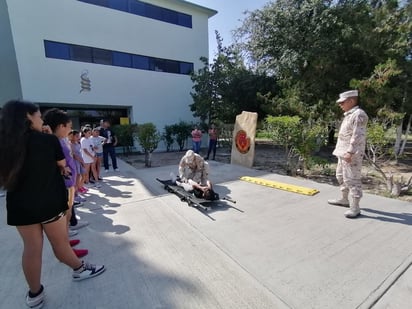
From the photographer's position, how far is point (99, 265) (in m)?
2.55

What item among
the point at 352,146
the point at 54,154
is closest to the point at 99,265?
the point at 54,154

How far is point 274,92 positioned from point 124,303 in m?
13.0

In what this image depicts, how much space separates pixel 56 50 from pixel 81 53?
1052 millimetres

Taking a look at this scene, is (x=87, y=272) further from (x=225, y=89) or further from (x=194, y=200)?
(x=225, y=89)

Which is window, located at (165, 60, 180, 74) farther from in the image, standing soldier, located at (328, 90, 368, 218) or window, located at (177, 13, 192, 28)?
standing soldier, located at (328, 90, 368, 218)

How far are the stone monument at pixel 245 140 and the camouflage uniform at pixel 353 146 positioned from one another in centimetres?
414

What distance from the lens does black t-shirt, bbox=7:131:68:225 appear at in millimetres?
1773

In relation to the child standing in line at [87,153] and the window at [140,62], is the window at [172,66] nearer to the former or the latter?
the window at [140,62]

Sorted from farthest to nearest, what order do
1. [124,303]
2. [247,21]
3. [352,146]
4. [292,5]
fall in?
[247,21]
[292,5]
[352,146]
[124,303]

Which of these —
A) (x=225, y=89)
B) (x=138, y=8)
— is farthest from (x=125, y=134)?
(x=138, y=8)

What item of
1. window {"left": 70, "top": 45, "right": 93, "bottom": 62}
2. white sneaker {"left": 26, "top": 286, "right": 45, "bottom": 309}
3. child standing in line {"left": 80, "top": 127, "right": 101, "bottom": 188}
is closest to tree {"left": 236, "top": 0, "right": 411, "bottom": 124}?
child standing in line {"left": 80, "top": 127, "right": 101, "bottom": 188}

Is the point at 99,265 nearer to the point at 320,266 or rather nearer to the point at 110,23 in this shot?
the point at 320,266

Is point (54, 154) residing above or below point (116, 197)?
above

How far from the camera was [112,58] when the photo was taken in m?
12.4
